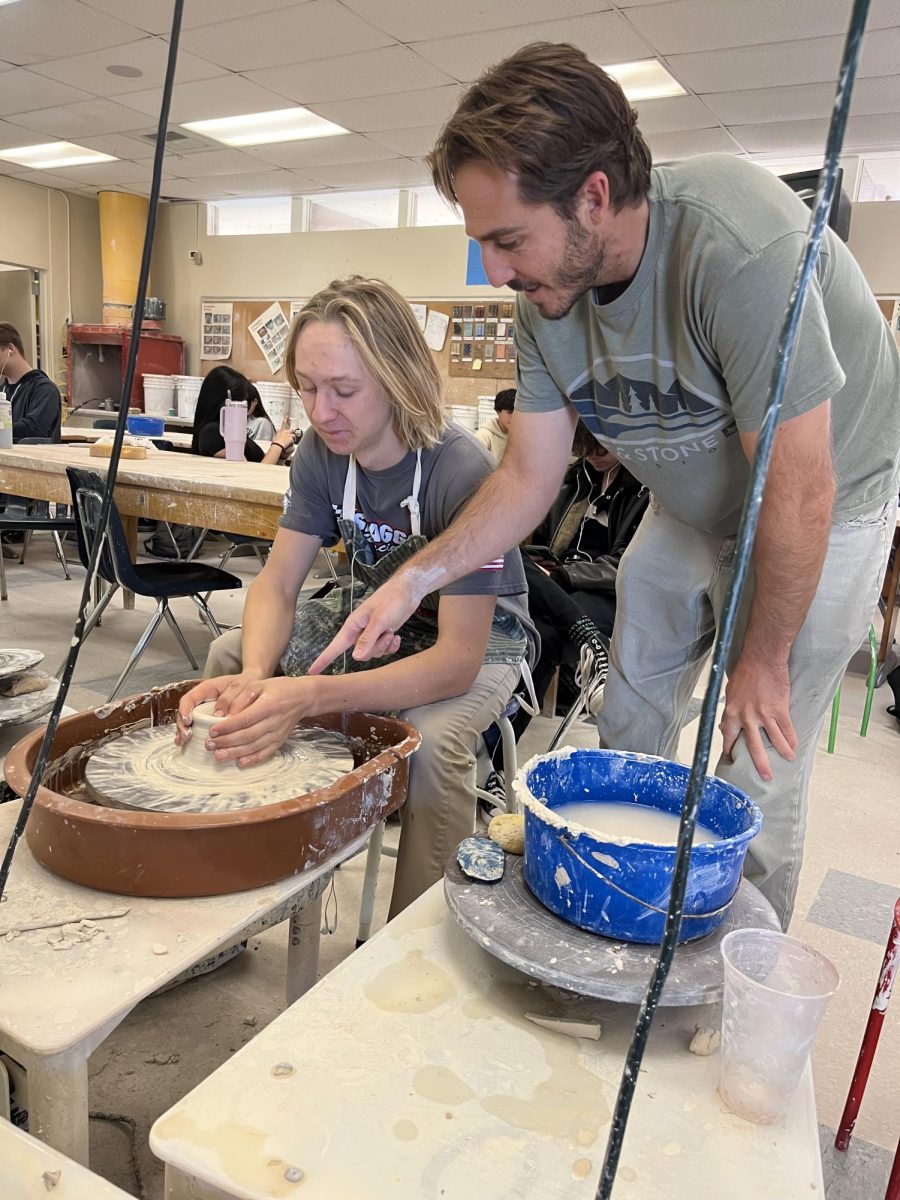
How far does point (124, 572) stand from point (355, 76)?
10.2 feet

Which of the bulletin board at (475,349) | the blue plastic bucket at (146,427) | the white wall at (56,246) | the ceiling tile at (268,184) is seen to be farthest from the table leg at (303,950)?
the white wall at (56,246)

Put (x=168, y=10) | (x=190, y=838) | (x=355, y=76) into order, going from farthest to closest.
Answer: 1. (x=355, y=76)
2. (x=168, y=10)
3. (x=190, y=838)

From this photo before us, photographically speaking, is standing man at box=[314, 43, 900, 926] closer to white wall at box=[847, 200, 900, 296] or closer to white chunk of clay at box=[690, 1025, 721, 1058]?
white chunk of clay at box=[690, 1025, 721, 1058]

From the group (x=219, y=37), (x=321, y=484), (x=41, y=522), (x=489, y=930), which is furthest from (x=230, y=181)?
(x=489, y=930)

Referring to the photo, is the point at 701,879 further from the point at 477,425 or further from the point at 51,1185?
the point at 477,425

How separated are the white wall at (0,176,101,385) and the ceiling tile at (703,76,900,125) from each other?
18.6ft

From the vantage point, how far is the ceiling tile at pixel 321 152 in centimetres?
527

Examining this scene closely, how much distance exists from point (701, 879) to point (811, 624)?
484 mm

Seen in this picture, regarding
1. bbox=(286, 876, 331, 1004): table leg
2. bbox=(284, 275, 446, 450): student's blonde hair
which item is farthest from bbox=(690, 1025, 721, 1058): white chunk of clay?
bbox=(284, 275, 446, 450): student's blonde hair

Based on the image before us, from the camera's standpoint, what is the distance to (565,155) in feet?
2.91

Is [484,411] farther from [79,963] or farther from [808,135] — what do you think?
[79,963]

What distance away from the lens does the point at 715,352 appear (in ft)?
3.21

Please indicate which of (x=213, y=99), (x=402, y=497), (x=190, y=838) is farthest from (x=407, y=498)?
(x=213, y=99)

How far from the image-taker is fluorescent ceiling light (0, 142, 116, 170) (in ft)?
19.9
